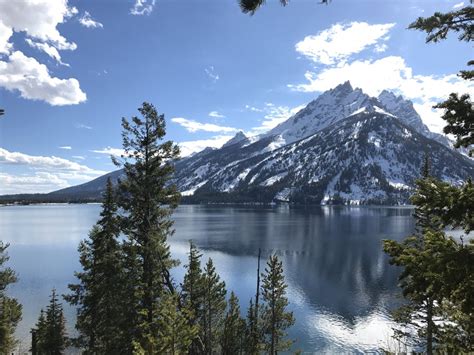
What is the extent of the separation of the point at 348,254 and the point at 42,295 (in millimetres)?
82206

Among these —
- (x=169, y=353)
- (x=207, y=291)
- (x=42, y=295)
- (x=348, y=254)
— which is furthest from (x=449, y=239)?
(x=348, y=254)

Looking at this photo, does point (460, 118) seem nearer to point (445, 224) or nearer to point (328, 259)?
point (445, 224)

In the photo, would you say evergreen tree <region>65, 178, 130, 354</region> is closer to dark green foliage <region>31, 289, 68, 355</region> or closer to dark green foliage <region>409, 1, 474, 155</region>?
dark green foliage <region>31, 289, 68, 355</region>

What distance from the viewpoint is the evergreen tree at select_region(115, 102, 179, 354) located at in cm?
2619

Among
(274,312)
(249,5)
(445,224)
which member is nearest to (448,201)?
(445,224)

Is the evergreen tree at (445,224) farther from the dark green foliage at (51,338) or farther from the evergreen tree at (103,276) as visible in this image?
the dark green foliage at (51,338)

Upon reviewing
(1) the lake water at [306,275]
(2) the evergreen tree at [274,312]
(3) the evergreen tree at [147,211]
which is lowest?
(1) the lake water at [306,275]

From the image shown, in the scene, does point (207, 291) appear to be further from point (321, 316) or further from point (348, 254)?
point (348, 254)

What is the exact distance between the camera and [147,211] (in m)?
27.1

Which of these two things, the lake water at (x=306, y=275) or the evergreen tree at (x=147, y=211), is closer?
the evergreen tree at (x=147, y=211)

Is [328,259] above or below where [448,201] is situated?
below

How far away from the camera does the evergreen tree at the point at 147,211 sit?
85.9 ft

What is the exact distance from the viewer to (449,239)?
788cm

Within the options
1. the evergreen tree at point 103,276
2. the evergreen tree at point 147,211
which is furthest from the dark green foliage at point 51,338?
the evergreen tree at point 147,211
